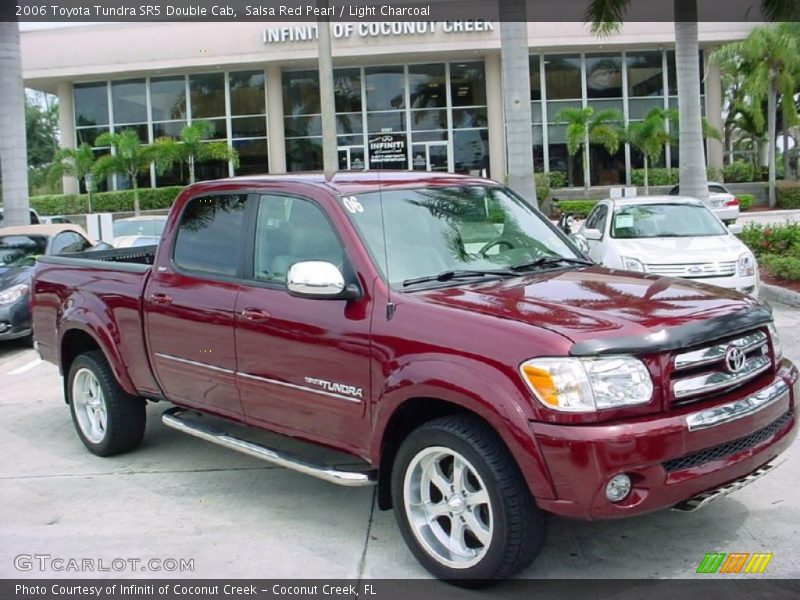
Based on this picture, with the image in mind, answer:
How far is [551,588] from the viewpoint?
393 centimetres

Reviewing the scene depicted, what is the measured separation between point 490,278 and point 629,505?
1477 millimetres

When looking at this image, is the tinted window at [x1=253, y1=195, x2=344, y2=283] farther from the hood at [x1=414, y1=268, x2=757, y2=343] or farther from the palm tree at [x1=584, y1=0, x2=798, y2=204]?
the palm tree at [x1=584, y1=0, x2=798, y2=204]

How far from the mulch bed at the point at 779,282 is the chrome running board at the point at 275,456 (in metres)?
9.00

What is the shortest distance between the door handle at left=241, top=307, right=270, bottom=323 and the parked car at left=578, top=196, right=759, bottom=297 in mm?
6288

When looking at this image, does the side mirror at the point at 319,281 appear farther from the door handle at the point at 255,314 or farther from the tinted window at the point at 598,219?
the tinted window at the point at 598,219

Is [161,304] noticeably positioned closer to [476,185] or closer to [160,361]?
[160,361]

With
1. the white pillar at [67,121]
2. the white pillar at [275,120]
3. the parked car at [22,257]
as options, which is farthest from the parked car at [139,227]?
the white pillar at [67,121]

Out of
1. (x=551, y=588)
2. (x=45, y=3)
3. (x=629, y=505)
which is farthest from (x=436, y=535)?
(x=45, y=3)

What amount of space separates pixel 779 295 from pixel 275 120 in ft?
90.5

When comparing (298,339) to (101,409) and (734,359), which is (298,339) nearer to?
(734,359)

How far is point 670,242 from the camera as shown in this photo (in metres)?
10.6

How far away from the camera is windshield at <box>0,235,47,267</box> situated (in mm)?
11728

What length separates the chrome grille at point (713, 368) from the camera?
367 cm

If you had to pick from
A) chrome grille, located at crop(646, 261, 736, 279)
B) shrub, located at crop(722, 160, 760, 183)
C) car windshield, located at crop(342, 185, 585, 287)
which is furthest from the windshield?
shrub, located at crop(722, 160, 760, 183)
